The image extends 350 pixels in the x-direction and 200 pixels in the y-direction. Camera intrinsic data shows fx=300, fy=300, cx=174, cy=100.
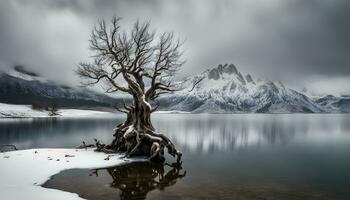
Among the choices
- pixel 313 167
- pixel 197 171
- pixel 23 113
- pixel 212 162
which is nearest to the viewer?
pixel 197 171

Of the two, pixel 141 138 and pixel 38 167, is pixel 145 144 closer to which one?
pixel 141 138

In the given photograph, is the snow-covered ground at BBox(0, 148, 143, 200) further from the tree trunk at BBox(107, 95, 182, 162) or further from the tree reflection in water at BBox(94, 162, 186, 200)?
the tree reflection in water at BBox(94, 162, 186, 200)

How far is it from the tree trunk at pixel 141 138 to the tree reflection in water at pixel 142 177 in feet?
5.99

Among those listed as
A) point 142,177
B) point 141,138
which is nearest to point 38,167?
point 142,177

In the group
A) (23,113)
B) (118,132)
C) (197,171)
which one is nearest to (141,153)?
(118,132)

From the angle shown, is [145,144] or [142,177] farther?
[145,144]

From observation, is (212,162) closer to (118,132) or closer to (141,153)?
(141,153)

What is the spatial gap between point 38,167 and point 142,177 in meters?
8.23

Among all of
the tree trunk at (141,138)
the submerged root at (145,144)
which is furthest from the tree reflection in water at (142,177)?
the tree trunk at (141,138)

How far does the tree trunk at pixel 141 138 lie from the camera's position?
29.3 m

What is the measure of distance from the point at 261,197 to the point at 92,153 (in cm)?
1948

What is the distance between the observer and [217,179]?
74.0 feet

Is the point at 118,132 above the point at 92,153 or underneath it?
above

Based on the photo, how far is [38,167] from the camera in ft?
75.6
